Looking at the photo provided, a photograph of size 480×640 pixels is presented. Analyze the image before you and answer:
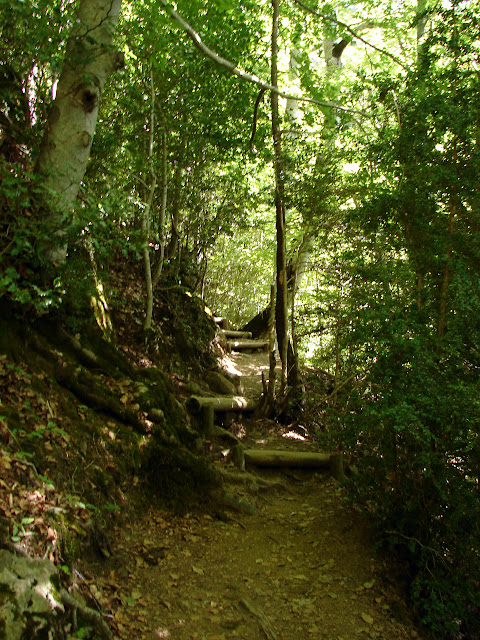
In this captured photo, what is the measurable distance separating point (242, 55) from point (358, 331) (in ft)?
19.9

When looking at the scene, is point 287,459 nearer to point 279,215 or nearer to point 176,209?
point 279,215

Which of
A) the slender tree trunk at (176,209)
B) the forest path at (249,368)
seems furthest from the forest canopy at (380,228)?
the forest path at (249,368)

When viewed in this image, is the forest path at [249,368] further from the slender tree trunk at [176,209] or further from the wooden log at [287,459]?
the slender tree trunk at [176,209]

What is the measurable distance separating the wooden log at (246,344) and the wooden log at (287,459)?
6096 millimetres

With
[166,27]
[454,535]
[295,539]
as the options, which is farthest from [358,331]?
[166,27]

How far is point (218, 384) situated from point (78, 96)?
20.1 ft

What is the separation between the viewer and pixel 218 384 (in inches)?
392

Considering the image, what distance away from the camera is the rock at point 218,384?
9.91m

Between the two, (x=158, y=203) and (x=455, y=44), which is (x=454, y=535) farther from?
(x=158, y=203)

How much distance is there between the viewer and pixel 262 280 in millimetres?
20047

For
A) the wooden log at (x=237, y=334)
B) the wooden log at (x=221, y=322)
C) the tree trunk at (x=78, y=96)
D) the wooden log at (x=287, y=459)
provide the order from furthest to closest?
the wooden log at (x=221, y=322) → the wooden log at (x=237, y=334) → the wooden log at (x=287, y=459) → the tree trunk at (x=78, y=96)

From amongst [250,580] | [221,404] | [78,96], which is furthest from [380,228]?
[250,580]

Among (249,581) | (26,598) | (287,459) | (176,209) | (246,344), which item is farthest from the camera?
Result: (246,344)

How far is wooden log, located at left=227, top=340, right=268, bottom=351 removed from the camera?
556 inches
